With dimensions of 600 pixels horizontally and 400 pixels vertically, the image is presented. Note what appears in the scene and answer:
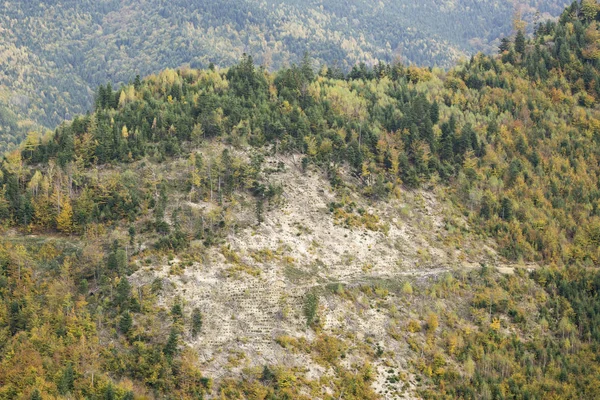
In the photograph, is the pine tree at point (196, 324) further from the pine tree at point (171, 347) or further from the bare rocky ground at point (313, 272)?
the pine tree at point (171, 347)

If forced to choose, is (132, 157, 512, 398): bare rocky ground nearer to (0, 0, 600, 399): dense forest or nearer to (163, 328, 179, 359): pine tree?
(0, 0, 600, 399): dense forest

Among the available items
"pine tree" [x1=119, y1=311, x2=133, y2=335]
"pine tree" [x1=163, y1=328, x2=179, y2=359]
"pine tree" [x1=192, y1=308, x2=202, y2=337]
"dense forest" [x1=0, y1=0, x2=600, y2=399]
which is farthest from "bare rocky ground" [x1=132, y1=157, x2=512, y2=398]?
"pine tree" [x1=119, y1=311, x2=133, y2=335]

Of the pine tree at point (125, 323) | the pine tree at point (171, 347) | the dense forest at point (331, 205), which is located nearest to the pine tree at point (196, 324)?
the dense forest at point (331, 205)

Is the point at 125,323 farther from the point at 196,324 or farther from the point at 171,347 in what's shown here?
the point at 196,324

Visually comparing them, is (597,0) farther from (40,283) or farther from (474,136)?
(40,283)

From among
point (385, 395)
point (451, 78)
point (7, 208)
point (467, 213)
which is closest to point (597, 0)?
point (451, 78)

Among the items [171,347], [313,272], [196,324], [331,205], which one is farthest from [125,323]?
[331,205]

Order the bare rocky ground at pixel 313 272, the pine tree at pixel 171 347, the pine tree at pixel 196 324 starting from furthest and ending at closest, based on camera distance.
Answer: the bare rocky ground at pixel 313 272 < the pine tree at pixel 196 324 < the pine tree at pixel 171 347
